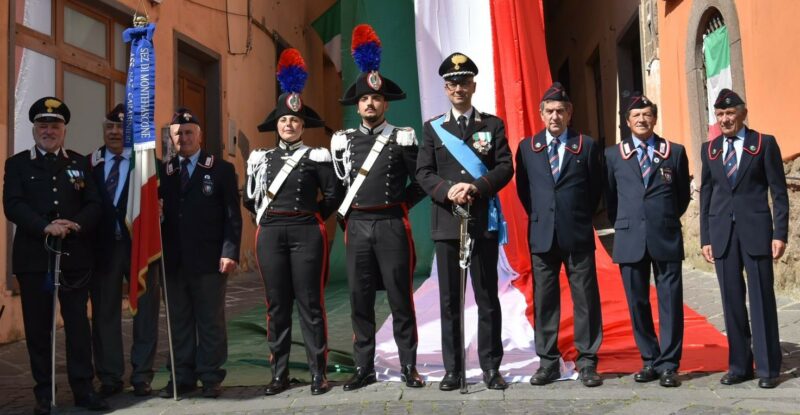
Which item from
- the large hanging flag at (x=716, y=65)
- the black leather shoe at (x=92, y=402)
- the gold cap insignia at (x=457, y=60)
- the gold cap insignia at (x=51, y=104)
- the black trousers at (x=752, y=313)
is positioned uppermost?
the large hanging flag at (x=716, y=65)

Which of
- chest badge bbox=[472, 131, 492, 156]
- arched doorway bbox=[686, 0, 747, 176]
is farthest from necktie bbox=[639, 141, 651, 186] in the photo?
arched doorway bbox=[686, 0, 747, 176]

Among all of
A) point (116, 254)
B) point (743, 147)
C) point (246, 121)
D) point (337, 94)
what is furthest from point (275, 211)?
point (337, 94)

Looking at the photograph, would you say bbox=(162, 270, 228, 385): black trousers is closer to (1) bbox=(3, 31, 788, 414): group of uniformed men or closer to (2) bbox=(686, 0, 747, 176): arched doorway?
(1) bbox=(3, 31, 788, 414): group of uniformed men

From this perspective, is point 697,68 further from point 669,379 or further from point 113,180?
point 113,180

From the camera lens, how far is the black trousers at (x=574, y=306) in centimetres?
488

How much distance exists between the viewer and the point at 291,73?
16.9 ft

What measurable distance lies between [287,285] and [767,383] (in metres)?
2.58

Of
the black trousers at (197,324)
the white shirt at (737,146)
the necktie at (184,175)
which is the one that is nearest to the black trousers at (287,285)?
the black trousers at (197,324)

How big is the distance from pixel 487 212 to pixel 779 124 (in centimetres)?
366

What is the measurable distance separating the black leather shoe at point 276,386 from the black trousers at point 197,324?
0.29 meters

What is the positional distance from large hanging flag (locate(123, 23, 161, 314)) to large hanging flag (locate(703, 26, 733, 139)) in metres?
5.43

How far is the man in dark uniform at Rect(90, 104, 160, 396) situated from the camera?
4949 millimetres

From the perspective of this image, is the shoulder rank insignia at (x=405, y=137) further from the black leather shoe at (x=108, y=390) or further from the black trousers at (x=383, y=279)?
the black leather shoe at (x=108, y=390)

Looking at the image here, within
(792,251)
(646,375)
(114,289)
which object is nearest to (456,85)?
(646,375)
